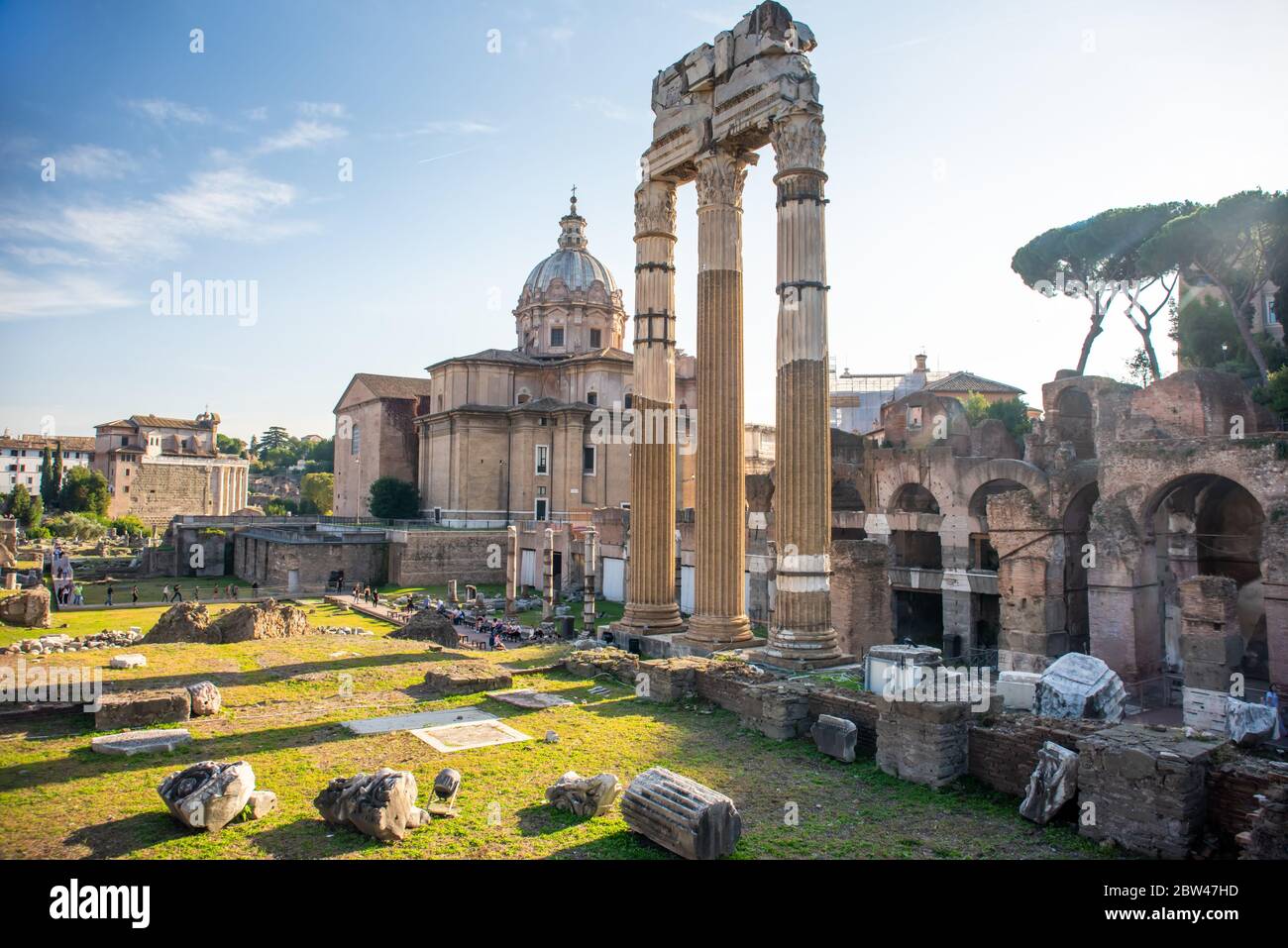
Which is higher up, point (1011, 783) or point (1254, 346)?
point (1254, 346)

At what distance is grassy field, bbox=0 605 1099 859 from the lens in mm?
5598

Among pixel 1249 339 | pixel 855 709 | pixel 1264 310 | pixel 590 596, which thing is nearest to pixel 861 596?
pixel 855 709

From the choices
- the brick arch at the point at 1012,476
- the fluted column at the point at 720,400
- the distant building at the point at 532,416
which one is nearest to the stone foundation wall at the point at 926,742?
the fluted column at the point at 720,400

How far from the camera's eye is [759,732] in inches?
355

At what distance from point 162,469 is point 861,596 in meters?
68.1

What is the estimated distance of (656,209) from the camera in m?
14.6

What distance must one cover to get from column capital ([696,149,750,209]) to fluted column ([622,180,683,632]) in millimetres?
1240

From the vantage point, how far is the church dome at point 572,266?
157ft

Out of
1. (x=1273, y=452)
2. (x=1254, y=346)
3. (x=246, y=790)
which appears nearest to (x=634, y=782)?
(x=246, y=790)

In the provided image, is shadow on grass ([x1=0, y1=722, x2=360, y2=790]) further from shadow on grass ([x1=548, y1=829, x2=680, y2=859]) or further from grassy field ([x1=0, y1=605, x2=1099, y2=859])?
shadow on grass ([x1=548, y1=829, x2=680, y2=859])

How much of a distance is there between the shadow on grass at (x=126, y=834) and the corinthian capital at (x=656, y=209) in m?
11.5

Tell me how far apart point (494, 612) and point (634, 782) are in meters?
22.2

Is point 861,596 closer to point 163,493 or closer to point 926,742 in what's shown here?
point 926,742
